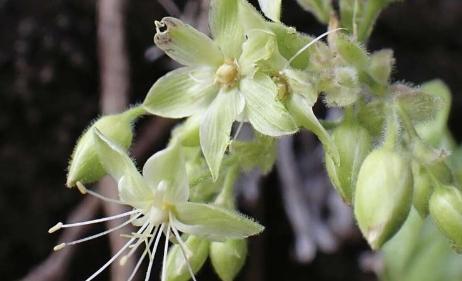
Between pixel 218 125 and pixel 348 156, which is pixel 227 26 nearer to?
pixel 218 125

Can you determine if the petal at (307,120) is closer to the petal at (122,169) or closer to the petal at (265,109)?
the petal at (265,109)

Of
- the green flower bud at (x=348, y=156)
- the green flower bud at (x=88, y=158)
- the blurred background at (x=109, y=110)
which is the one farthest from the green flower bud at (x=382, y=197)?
the blurred background at (x=109, y=110)

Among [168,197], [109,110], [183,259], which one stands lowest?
[109,110]

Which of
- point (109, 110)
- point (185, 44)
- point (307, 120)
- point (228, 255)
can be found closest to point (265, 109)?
point (307, 120)

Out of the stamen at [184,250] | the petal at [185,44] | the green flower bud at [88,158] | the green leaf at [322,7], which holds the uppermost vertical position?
the petal at [185,44]

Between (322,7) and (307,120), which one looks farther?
(322,7)

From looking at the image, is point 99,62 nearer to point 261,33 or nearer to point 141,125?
point 141,125

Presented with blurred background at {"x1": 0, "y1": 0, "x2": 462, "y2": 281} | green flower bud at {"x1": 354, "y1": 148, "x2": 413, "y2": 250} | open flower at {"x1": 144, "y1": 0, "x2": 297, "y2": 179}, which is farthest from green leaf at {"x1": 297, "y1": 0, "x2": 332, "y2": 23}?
blurred background at {"x1": 0, "y1": 0, "x2": 462, "y2": 281}

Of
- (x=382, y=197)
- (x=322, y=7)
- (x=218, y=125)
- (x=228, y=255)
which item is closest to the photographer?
(x=382, y=197)
